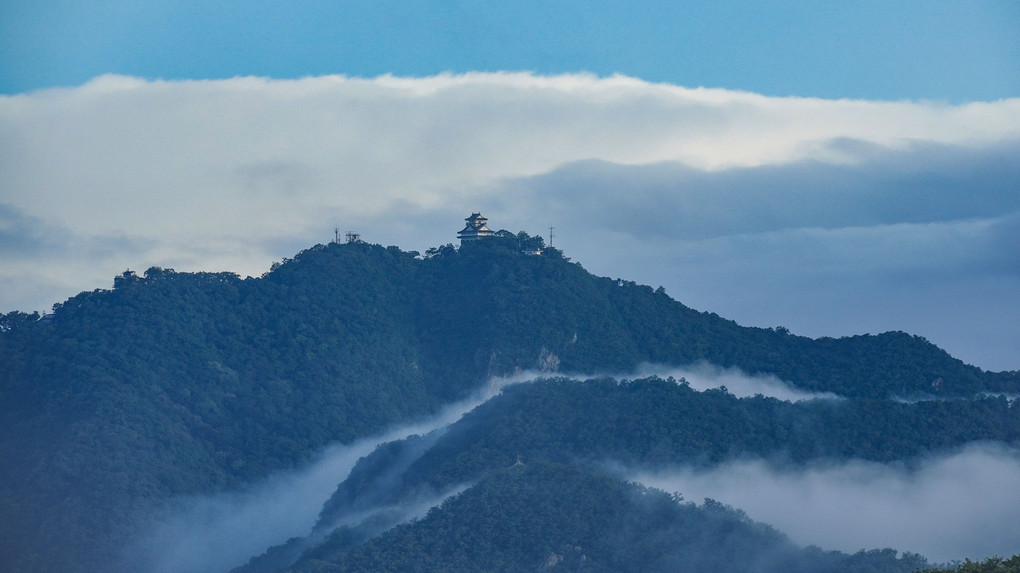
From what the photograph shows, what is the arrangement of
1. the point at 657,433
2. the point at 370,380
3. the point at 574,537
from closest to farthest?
1. the point at 574,537
2. the point at 657,433
3. the point at 370,380

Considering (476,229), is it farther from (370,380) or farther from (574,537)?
(574,537)

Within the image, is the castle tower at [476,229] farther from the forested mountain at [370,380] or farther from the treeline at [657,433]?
the treeline at [657,433]

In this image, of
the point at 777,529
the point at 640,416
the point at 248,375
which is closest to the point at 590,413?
the point at 640,416

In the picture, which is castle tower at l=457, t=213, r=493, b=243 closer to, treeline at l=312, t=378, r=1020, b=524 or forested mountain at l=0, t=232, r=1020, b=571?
forested mountain at l=0, t=232, r=1020, b=571

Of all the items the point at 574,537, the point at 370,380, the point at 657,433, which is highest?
the point at 370,380

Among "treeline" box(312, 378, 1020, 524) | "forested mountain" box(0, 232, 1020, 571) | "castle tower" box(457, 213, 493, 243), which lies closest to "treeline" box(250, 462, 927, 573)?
"treeline" box(312, 378, 1020, 524)

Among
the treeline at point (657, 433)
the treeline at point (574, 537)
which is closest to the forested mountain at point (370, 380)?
the treeline at point (657, 433)

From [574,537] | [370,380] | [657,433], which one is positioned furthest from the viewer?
[370,380]

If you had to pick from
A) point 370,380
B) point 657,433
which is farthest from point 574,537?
point 370,380
